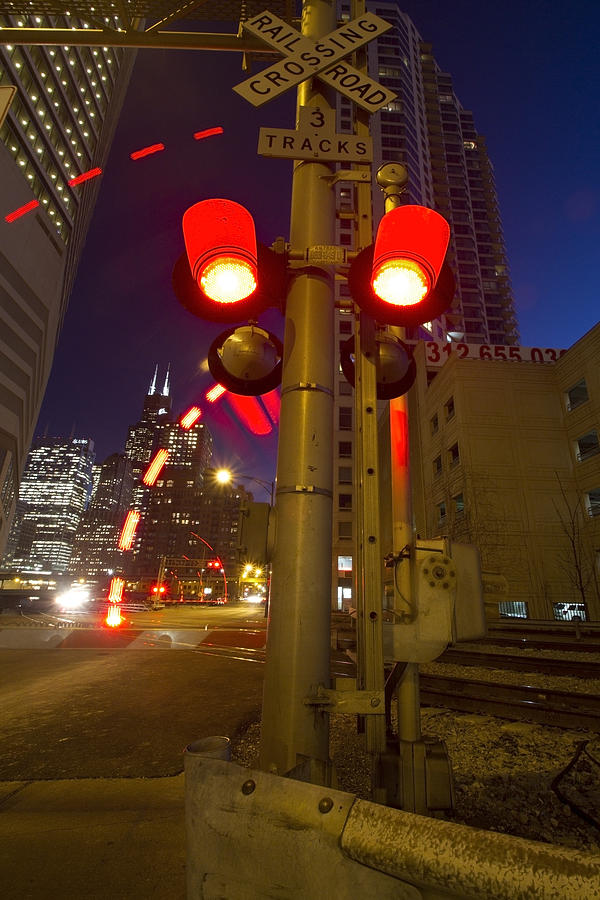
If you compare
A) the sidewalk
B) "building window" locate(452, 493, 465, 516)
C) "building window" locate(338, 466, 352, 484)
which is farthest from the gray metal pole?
"building window" locate(338, 466, 352, 484)

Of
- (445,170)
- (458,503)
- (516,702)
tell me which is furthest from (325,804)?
(445,170)

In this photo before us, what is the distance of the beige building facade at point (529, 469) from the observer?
2508 centimetres

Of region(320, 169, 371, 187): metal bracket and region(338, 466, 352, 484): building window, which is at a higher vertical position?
region(338, 466, 352, 484): building window

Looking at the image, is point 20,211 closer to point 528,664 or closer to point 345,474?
point 345,474

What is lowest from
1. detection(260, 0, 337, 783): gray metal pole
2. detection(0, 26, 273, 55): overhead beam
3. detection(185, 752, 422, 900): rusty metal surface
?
detection(185, 752, 422, 900): rusty metal surface

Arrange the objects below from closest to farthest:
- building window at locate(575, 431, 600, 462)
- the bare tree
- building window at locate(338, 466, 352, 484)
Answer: the bare tree
building window at locate(575, 431, 600, 462)
building window at locate(338, 466, 352, 484)

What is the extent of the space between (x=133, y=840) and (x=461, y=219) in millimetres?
93376

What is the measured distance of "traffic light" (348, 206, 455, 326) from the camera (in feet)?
6.70

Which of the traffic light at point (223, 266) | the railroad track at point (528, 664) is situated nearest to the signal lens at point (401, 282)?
the traffic light at point (223, 266)

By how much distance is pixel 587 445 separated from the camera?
88.7ft

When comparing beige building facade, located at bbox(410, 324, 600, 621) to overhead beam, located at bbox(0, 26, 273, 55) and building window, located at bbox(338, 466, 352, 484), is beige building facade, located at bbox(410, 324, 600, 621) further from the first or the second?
overhead beam, located at bbox(0, 26, 273, 55)

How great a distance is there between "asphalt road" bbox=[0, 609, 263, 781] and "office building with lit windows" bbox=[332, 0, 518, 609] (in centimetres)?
5352

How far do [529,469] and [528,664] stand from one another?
20.4 m

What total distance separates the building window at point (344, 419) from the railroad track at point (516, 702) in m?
38.9
